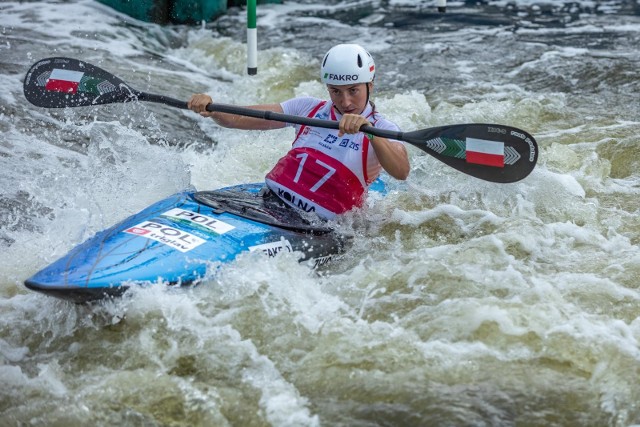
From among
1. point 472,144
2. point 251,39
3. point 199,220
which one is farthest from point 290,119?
point 251,39

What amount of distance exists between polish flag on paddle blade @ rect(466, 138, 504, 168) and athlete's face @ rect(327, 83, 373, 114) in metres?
0.62

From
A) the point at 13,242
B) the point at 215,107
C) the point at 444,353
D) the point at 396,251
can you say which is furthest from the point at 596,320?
the point at 13,242

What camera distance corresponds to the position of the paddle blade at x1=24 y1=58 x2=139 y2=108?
573 cm

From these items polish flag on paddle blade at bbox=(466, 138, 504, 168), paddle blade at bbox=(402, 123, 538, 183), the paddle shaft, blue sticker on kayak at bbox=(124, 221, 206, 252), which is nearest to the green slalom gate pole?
the paddle shaft

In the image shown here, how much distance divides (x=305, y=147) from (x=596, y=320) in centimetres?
183

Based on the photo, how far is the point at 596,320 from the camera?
4176 mm

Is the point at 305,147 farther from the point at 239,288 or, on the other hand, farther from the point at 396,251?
the point at 239,288

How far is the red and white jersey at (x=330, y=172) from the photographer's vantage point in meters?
4.90

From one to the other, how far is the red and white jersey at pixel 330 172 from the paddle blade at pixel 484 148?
0.25m

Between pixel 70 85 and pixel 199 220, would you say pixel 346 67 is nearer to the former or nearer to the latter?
pixel 199 220

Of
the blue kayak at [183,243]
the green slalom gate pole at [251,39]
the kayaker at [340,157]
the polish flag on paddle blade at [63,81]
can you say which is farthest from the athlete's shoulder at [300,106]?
the green slalom gate pole at [251,39]

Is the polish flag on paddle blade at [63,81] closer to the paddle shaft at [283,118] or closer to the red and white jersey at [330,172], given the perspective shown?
the paddle shaft at [283,118]

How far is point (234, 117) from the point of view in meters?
5.34

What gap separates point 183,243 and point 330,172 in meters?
0.99
